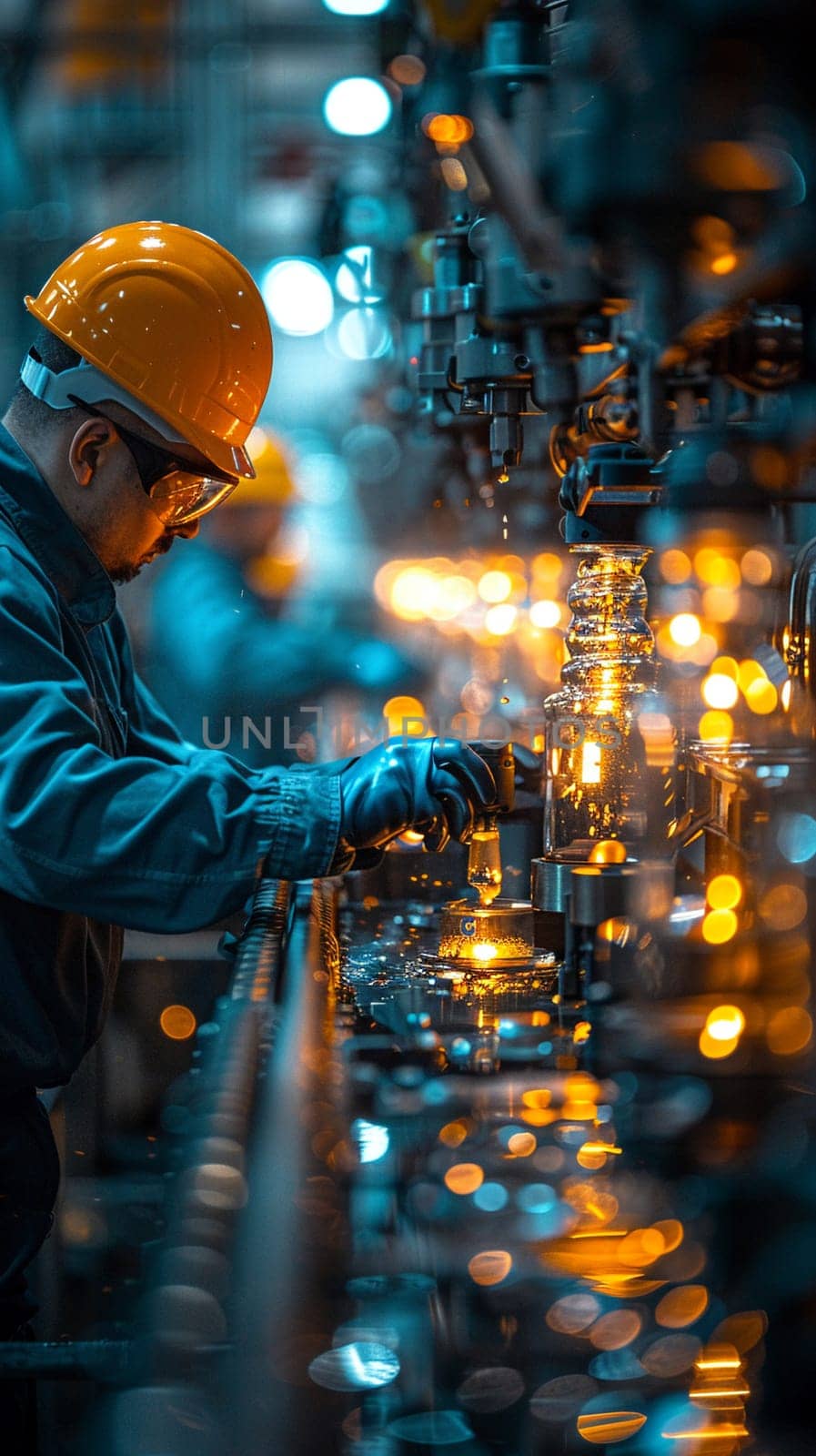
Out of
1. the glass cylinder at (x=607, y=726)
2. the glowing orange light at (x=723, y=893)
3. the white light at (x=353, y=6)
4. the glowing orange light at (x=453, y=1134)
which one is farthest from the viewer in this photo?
the white light at (x=353, y=6)

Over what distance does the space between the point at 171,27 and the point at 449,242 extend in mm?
6035

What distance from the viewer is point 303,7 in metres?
8.55

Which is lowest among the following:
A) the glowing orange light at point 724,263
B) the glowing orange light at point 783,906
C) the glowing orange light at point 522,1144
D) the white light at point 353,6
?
the glowing orange light at point 522,1144

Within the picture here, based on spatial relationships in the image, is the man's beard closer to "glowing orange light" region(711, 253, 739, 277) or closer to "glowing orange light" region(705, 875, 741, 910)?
"glowing orange light" region(705, 875, 741, 910)

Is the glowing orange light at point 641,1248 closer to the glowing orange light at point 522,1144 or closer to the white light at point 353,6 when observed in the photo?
the glowing orange light at point 522,1144

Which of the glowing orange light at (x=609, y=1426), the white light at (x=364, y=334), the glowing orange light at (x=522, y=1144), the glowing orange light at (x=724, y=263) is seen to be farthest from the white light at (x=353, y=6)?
the glowing orange light at (x=609, y=1426)

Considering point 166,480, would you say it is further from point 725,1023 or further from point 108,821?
point 725,1023

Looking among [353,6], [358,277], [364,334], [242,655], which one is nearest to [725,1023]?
[242,655]

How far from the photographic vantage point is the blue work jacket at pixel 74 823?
1420 millimetres

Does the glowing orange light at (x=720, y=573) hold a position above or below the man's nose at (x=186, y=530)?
above

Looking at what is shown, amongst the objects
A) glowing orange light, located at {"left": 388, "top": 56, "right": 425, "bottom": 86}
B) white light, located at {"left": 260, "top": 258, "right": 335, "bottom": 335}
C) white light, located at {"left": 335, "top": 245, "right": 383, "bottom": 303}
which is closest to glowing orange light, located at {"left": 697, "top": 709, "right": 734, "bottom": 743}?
glowing orange light, located at {"left": 388, "top": 56, "right": 425, "bottom": 86}

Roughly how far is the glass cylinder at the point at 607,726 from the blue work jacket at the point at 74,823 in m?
0.51

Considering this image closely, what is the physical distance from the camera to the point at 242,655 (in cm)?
371

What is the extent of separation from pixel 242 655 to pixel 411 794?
216 centimetres
